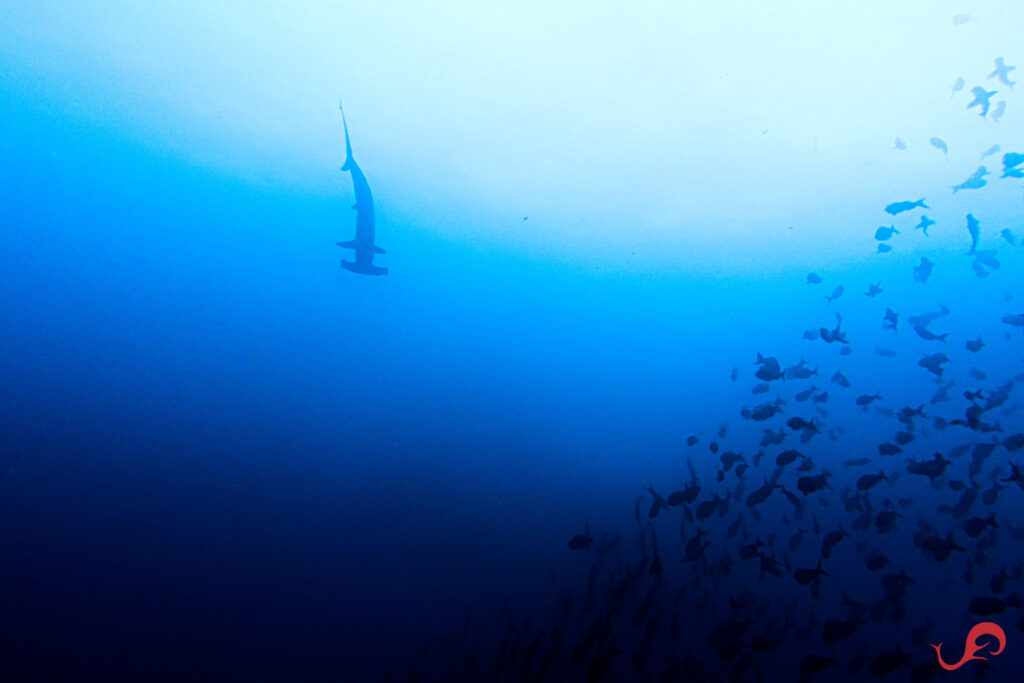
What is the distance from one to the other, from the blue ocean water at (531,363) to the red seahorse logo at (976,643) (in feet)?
0.43

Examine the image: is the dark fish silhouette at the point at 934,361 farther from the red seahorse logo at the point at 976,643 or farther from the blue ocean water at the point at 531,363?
the red seahorse logo at the point at 976,643

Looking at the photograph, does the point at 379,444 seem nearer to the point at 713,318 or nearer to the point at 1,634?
the point at 1,634

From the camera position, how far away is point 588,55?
1379cm

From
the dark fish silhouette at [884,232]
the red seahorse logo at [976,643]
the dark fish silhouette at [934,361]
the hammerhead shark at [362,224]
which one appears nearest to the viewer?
the dark fish silhouette at [934,361]

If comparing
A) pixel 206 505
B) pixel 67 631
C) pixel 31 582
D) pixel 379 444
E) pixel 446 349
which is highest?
pixel 446 349

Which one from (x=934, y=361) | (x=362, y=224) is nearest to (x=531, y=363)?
(x=362, y=224)

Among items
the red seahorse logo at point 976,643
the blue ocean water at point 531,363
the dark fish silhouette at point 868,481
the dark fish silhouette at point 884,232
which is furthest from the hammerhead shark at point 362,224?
the red seahorse logo at point 976,643

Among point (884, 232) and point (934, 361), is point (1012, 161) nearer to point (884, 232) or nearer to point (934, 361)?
point (884, 232)

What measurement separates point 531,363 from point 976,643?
12.9 metres

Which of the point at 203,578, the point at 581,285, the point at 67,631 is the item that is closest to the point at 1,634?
the point at 67,631

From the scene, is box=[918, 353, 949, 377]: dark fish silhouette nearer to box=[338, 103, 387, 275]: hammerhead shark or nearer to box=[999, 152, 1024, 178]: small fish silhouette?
box=[999, 152, 1024, 178]: small fish silhouette

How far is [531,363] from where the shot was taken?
17.6m

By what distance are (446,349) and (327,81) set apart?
10.5m

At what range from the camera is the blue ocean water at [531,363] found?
7.36 metres
